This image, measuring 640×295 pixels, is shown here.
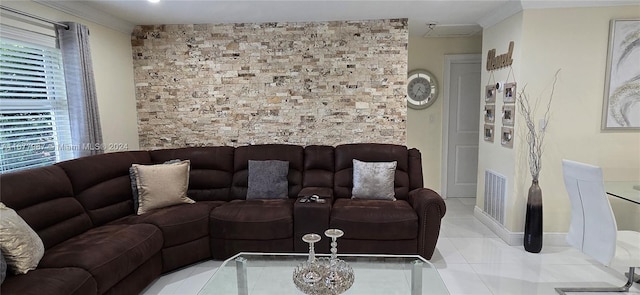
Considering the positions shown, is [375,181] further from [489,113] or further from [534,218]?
[489,113]

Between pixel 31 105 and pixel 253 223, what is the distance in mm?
2055

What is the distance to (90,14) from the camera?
3.33m

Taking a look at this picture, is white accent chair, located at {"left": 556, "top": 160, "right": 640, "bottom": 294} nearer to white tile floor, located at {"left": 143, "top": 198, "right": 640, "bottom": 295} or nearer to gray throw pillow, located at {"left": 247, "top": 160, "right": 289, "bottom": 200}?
white tile floor, located at {"left": 143, "top": 198, "right": 640, "bottom": 295}

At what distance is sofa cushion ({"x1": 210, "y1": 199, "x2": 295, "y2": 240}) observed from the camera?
306 centimetres

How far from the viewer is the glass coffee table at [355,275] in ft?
6.94

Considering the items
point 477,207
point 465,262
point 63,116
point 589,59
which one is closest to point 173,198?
point 63,116

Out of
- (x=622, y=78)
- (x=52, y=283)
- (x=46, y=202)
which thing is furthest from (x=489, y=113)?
(x=46, y=202)

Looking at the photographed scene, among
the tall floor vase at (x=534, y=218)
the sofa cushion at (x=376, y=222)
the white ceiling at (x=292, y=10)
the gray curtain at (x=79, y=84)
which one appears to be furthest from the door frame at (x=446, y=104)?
the gray curtain at (x=79, y=84)

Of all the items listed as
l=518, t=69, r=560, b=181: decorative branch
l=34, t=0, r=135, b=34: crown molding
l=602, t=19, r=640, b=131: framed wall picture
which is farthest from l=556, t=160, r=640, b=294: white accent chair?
l=34, t=0, r=135, b=34: crown molding

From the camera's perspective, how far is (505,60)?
3541 millimetres

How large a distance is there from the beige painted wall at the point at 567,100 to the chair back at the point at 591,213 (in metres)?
0.95

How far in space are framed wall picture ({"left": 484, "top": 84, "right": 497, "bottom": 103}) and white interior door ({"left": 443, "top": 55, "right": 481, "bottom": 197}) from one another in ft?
3.30

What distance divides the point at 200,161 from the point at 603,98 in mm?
4027

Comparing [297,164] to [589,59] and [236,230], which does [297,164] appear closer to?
[236,230]
